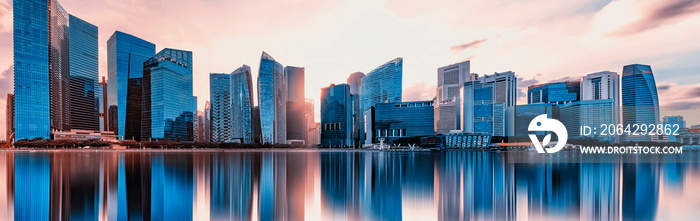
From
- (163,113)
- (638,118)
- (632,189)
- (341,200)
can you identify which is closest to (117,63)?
(163,113)

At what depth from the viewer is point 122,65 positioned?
18562cm

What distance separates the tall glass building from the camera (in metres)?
169

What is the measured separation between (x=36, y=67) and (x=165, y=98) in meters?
50.4

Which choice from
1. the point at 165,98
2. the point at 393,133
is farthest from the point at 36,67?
the point at 393,133

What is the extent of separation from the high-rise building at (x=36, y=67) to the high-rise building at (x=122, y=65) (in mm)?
32130

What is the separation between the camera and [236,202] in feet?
59.2

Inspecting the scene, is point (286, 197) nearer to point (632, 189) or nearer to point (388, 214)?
point (388, 214)

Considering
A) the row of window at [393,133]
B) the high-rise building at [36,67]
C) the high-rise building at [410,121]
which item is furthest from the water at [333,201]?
the row of window at [393,133]

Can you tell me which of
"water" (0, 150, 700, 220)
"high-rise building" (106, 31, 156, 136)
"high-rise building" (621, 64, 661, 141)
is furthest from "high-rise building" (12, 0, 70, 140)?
"high-rise building" (621, 64, 661, 141)

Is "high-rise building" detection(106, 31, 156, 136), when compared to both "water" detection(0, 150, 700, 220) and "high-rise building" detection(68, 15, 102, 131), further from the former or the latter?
"water" detection(0, 150, 700, 220)

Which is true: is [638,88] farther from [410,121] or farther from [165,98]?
[165,98]

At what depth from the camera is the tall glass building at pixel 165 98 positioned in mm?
169250

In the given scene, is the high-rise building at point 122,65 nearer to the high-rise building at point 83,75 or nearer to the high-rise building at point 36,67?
the high-rise building at point 83,75

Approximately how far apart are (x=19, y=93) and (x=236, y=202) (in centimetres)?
17604
